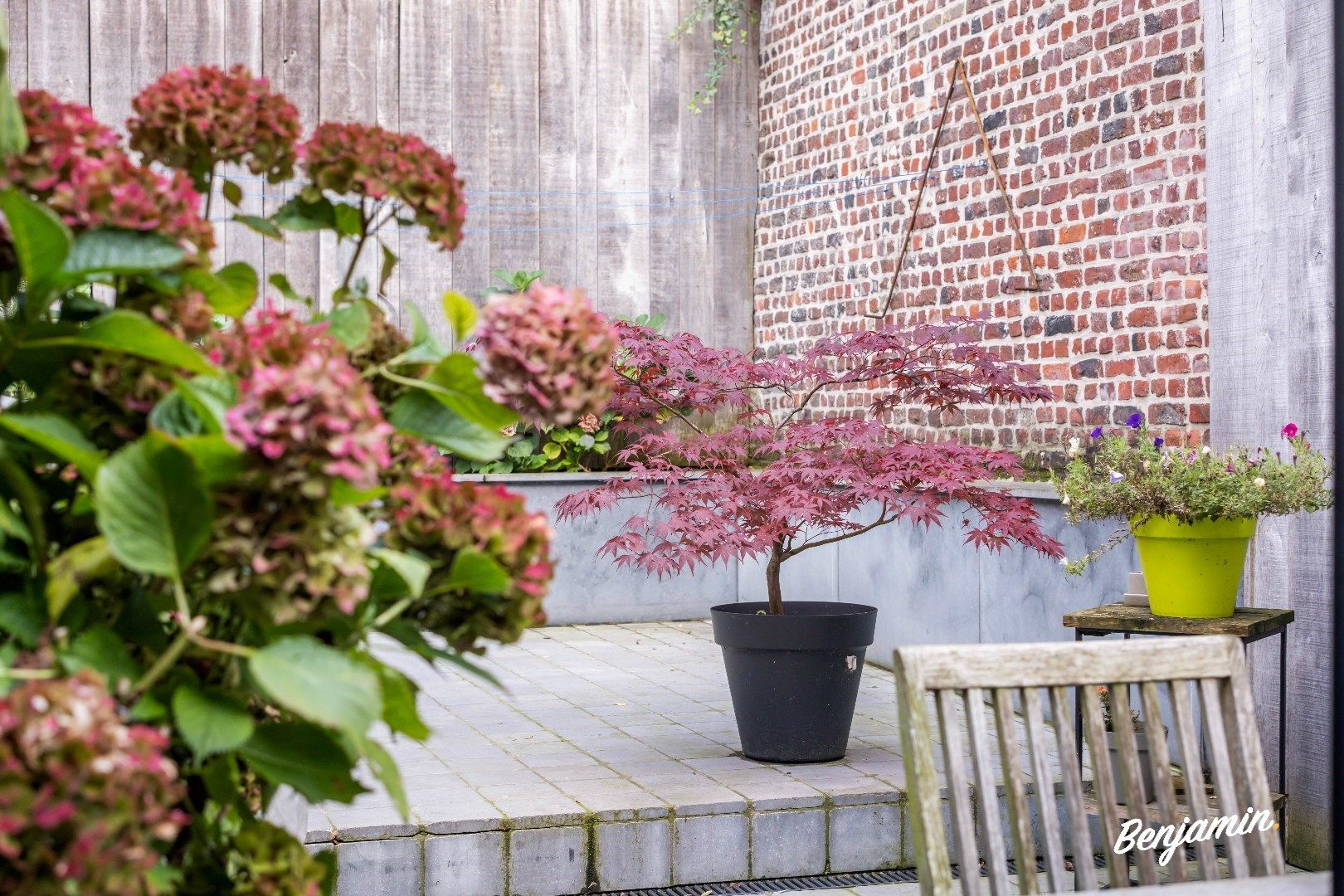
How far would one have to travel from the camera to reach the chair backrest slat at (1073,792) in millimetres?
1459

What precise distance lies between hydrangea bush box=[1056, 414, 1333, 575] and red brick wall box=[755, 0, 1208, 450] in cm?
57

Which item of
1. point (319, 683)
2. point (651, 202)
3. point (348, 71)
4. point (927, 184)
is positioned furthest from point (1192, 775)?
point (348, 71)

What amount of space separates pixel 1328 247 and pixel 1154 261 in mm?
781

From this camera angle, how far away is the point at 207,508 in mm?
633

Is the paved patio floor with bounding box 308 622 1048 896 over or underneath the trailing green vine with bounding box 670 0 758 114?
underneath

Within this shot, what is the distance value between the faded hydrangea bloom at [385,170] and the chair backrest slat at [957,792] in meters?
0.79

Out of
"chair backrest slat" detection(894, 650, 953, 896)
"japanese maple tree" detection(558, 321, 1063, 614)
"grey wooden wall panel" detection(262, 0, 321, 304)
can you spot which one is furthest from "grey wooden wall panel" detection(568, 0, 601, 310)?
"chair backrest slat" detection(894, 650, 953, 896)

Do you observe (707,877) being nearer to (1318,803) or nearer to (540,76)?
(1318,803)

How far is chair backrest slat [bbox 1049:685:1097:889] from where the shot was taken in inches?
57.4

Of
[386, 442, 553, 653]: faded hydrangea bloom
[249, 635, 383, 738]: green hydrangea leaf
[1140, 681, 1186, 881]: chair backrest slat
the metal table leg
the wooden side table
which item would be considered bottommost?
the metal table leg

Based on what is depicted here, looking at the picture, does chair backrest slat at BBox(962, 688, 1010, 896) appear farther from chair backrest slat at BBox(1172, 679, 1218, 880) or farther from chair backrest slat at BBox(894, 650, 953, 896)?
chair backrest slat at BBox(1172, 679, 1218, 880)

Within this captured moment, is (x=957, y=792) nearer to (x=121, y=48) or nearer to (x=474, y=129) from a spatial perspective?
(x=474, y=129)

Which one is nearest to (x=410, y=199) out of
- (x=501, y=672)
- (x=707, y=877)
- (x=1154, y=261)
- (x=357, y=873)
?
(x=357, y=873)

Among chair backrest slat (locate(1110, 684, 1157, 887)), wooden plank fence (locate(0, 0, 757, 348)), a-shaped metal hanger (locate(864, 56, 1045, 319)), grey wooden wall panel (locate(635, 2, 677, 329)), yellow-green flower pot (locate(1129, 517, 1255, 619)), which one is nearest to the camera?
chair backrest slat (locate(1110, 684, 1157, 887))
